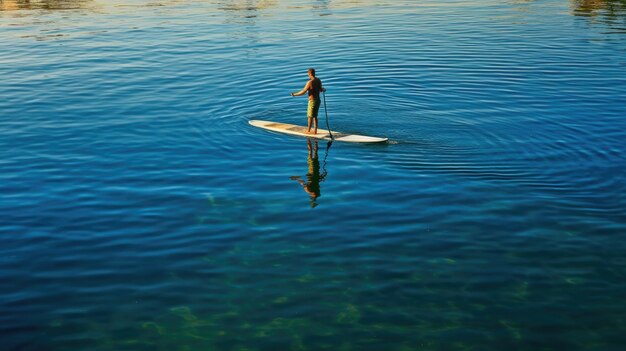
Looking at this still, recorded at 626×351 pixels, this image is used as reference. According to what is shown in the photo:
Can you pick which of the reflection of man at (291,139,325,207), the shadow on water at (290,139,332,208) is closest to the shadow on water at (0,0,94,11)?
the shadow on water at (290,139,332,208)

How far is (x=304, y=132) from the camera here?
27.3 metres

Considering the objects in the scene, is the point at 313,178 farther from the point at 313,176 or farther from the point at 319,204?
the point at 319,204

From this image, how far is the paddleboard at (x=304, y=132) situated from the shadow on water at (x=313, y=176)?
1.91 ft

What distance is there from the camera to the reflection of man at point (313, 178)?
21703 millimetres

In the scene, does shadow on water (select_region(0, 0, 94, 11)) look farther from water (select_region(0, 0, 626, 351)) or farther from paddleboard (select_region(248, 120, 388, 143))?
paddleboard (select_region(248, 120, 388, 143))

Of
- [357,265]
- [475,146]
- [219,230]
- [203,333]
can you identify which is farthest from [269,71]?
[203,333]

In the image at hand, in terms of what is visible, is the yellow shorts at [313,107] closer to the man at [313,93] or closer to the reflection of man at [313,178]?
the man at [313,93]

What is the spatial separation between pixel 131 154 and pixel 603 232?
53.0 ft

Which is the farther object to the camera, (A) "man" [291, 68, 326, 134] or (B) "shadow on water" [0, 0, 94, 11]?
(B) "shadow on water" [0, 0, 94, 11]

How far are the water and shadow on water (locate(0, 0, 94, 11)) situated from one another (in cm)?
2522

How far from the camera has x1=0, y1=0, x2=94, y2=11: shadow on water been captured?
214 ft

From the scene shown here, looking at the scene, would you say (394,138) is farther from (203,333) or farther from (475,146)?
(203,333)

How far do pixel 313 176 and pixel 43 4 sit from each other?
5393 cm

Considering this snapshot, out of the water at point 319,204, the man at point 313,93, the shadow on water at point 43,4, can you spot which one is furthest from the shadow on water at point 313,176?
the shadow on water at point 43,4
